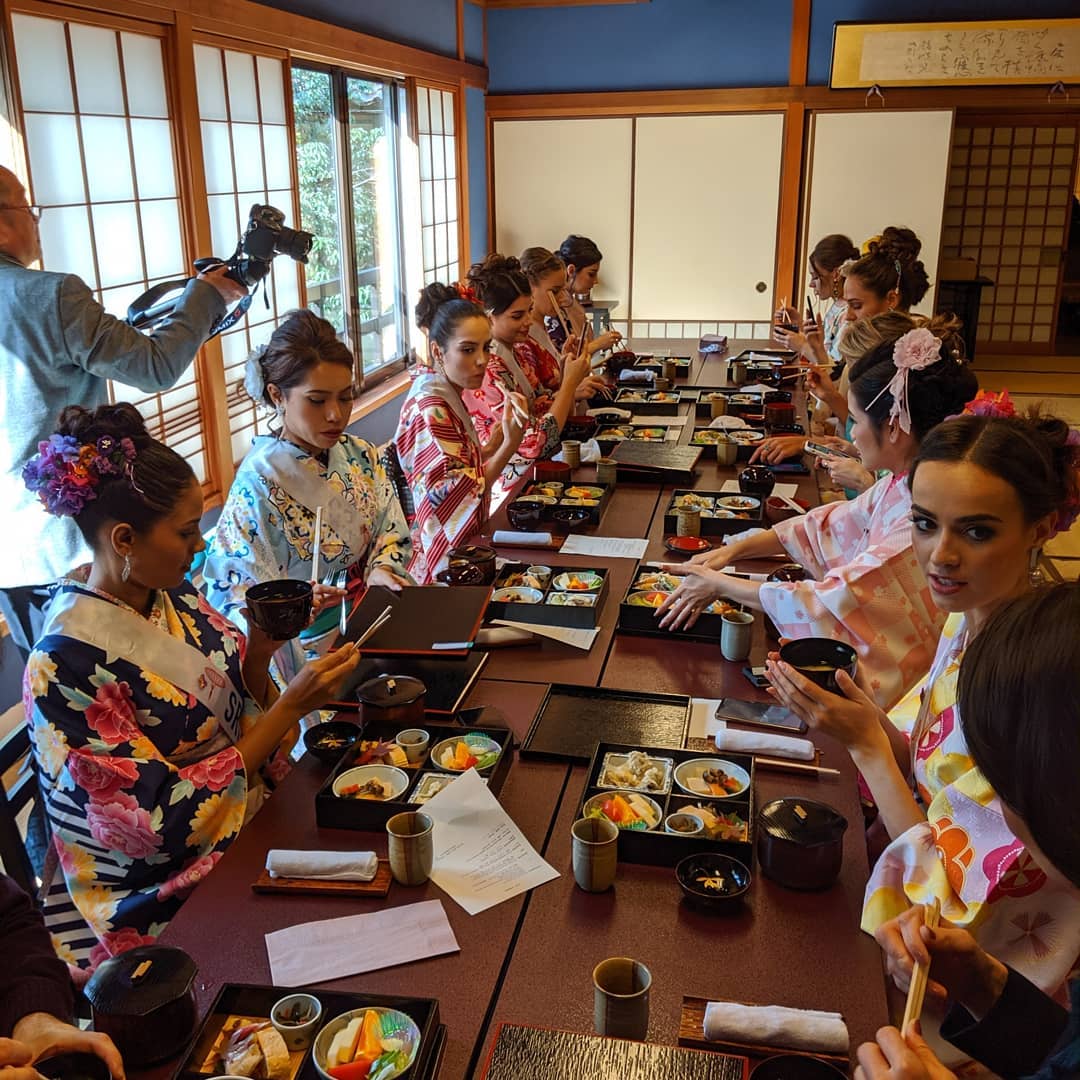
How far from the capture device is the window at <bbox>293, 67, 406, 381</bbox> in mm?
5992

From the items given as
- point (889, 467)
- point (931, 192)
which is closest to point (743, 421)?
point (889, 467)

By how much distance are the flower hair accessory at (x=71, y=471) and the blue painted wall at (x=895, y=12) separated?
297 inches

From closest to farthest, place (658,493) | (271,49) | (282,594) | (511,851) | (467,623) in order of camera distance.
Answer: (511,851) → (282,594) → (467,623) → (658,493) → (271,49)

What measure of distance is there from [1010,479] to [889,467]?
0.66 m

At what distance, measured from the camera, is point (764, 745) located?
195cm

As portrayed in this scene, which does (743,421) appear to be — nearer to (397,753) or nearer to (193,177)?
(193,177)

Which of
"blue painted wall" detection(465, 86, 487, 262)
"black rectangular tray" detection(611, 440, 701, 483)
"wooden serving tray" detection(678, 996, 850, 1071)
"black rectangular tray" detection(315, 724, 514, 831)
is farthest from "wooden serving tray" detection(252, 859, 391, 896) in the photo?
"blue painted wall" detection(465, 86, 487, 262)

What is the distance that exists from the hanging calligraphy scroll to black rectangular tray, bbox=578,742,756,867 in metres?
7.33

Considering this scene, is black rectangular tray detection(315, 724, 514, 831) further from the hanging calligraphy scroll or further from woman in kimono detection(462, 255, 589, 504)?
the hanging calligraphy scroll

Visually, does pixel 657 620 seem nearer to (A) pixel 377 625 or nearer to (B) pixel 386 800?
(A) pixel 377 625

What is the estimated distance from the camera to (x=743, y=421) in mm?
4566

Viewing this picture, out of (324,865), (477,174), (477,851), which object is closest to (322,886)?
(324,865)

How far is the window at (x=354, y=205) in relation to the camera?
19.7 feet

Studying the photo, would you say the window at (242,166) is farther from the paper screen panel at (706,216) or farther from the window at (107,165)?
Answer: the paper screen panel at (706,216)
